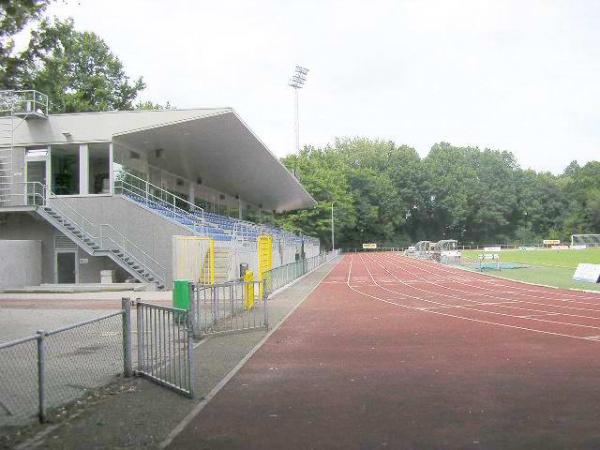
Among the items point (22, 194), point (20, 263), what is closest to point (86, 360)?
point (20, 263)

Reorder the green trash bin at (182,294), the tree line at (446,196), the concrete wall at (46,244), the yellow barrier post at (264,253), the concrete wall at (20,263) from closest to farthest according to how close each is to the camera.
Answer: the green trash bin at (182,294)
the yellow barrier post at (264,253)
the concrete wall at (20,263)
the concrete wall at (46,244)
the tree line at (446,196)

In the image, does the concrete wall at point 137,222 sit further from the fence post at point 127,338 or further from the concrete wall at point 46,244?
the fence post at point 127,338

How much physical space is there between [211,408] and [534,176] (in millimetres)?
141320

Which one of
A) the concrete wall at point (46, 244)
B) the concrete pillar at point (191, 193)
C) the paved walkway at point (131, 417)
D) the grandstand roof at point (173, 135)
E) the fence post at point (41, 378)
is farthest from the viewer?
the concrete pillar at point (191, 193)

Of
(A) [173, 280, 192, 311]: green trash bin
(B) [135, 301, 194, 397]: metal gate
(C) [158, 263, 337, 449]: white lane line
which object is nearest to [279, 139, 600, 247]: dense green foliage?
(A) [173, 280, 192, 311]: green trash bin

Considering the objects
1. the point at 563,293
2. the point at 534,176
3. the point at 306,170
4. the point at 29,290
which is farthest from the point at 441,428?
the point at 534,176

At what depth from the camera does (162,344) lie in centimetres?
979

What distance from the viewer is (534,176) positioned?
138750mm

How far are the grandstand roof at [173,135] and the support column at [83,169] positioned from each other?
0.43 m

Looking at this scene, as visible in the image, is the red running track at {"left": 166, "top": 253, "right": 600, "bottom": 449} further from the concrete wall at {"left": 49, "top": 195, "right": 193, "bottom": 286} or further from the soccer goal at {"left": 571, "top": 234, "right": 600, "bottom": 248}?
the soccer goal at {"left": 571, "top": 234, "right": 600, "bottom": 248}

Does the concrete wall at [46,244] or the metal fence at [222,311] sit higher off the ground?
the concrete wall at [46,244]

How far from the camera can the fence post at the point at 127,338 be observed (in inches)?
363

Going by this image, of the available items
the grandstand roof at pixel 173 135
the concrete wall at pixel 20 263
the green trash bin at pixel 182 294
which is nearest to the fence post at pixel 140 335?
A: the green trash bin at pixel 182 294

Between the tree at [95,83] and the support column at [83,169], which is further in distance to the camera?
the tree at [95,83]
